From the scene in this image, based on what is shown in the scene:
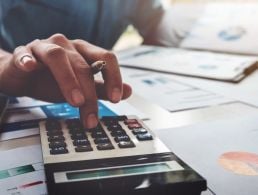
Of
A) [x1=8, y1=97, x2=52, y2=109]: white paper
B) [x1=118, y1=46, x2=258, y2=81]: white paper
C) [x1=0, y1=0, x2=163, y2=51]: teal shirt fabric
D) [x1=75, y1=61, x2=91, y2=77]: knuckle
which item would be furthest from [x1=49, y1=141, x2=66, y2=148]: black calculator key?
[x1=0, y1=0, x2=163, y2=51]: teal shirt fabric

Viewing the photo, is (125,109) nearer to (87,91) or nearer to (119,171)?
(87,91)

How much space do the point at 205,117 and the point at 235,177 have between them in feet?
0.65

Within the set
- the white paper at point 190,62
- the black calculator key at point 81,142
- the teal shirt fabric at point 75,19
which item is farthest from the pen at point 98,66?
the teal shirt fabric at point 75,19

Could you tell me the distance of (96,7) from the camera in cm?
116

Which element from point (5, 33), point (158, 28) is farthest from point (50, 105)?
point (158, 28)

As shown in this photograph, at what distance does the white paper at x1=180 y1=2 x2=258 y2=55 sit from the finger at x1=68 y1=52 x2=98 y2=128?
0.64 meters

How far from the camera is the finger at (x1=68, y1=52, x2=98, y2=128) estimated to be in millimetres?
481

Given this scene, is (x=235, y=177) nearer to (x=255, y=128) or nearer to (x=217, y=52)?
(x=255, y=128)

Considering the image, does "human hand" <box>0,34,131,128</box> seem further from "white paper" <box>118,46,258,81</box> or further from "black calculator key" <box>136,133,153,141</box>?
"white paper" <box>118,46,258,81</box>

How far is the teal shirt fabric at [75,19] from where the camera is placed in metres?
1.03

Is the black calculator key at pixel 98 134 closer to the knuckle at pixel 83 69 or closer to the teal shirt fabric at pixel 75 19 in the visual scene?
the knuckle at pixel 83 69

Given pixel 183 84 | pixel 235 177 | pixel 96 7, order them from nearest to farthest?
pixel 235 177 → pixel 183 84 → pixel 96 7

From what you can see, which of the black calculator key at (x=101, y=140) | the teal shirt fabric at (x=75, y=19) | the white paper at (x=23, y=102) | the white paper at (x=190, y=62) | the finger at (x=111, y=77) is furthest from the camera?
the teal shirt fabric at (x=75, y=19)

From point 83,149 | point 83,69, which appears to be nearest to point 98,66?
point 83,69
